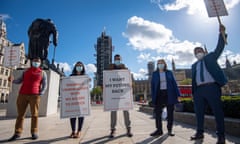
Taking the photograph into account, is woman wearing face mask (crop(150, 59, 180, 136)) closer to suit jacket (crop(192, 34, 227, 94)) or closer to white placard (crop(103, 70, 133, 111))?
white placard (crop(103, 70, 133, 111))

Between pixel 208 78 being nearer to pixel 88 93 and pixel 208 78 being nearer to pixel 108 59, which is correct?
pixel 88 93

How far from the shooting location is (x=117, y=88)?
11.9ft

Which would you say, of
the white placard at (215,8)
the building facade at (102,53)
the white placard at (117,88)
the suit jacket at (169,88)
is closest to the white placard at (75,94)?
the white placard at (117,88)

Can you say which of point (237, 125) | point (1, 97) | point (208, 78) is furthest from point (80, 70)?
point (1, 97)

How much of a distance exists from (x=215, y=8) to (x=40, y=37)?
7461 mm

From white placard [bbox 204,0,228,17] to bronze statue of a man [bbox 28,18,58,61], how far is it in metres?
7.06

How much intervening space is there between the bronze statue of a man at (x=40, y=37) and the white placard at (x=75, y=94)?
496 cm

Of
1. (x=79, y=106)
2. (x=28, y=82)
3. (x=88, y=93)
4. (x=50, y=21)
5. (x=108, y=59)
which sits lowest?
(x=79, y=106)

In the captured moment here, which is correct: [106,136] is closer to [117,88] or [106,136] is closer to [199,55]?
[117,88]

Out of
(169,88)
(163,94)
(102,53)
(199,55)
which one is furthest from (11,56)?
(102,53)

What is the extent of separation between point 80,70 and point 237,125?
3.37 metres

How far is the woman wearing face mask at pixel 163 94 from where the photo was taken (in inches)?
129

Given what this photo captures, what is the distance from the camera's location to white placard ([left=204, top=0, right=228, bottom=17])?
306cm

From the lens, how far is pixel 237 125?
287 centimetres
